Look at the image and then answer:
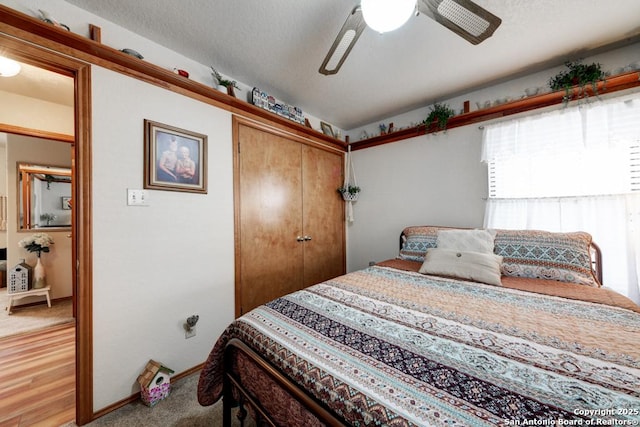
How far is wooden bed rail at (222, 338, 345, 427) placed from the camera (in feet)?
2.31

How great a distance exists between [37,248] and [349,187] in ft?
14.2

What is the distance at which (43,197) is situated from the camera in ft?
11.5

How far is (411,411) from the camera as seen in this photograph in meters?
0.58

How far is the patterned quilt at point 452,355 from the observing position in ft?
1.90

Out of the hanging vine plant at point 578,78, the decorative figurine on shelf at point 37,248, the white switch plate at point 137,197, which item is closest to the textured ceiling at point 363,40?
the hanging vine plant at point 578,78

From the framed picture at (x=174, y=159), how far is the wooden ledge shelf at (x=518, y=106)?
2247mm

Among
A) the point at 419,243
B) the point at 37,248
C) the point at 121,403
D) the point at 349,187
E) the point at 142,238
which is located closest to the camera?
the point at 121,403

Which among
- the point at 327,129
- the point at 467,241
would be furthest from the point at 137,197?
the point at 467,241

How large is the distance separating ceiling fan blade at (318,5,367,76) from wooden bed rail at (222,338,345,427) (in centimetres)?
169

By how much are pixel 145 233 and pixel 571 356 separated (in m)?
2.27

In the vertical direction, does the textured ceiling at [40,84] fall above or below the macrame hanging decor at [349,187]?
above

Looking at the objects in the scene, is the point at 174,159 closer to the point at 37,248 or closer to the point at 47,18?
the point at 47,18

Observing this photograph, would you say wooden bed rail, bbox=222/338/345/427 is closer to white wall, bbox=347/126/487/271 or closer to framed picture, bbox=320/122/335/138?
white wall, bbox=347/126/487/271

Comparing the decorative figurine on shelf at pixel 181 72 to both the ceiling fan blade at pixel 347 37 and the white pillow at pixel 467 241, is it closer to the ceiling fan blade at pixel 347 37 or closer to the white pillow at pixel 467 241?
the ceiling fan blade at pixel 347 37
